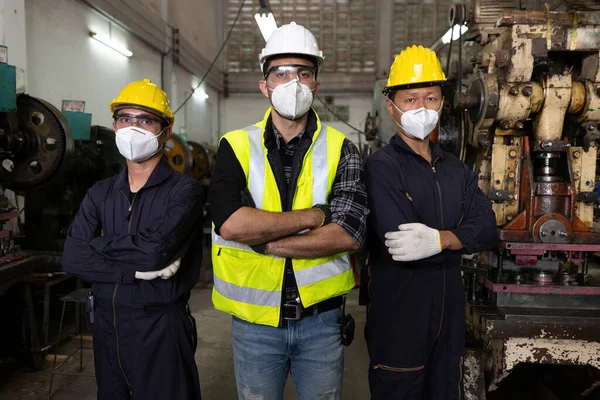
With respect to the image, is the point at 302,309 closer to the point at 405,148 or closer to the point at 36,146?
the point at 405,148

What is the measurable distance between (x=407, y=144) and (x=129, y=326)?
128cm

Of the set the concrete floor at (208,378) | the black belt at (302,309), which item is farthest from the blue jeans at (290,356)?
the concrete floor at (208,378)

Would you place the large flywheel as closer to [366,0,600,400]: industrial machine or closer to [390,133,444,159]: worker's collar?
[390,133,444,159]: worker's collar

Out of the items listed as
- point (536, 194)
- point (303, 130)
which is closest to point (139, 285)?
point (303, 130)

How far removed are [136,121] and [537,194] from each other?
6.16ft

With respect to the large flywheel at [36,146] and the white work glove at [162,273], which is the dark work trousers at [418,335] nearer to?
the white work glove at [162,273]

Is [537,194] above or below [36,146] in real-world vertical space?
below

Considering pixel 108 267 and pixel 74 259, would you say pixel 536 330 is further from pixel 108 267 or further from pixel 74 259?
pixel 74 259

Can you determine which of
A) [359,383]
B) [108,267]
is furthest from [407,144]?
[359,383]

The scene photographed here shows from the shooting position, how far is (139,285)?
5.39 feet

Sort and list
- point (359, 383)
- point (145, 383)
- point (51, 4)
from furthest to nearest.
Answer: point (51, 4)
point (359, 383)
point (145, 383)

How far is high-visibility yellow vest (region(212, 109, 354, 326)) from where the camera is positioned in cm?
143

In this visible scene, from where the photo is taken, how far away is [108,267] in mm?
1637

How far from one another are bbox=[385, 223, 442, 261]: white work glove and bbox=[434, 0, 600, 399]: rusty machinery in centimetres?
70
